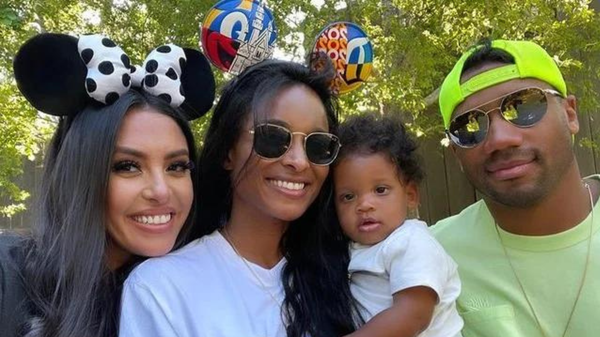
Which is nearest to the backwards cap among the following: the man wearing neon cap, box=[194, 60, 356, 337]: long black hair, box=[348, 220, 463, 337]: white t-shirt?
the man wearing neon cap

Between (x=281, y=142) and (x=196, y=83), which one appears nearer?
(x=281, y=142)

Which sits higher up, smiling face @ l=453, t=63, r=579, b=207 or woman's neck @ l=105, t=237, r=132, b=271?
smiling face @ l=453, t=63, r=579, b=207

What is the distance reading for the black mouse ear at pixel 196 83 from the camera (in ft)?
9.59

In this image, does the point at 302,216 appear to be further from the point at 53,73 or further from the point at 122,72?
the point at 53,73

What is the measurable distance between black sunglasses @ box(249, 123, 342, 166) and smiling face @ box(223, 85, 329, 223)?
0.02m

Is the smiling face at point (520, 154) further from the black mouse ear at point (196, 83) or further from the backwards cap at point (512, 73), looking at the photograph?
the black mouse ear at point (196, 83)

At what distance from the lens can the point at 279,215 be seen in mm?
2504

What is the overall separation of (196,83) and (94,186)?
0.79 meters

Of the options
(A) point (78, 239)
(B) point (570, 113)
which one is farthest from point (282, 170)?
(B) point (570, 113)

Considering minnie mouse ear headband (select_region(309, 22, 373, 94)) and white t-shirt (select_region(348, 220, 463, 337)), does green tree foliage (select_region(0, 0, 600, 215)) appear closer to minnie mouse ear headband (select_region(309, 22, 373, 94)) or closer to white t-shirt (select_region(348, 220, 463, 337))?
minnie mouse ear headband (select_region(309, 22, 373, 94))

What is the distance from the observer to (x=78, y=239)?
7.82 ft

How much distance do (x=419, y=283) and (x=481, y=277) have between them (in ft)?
1.94

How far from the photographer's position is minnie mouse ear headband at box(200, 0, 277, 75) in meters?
3.88

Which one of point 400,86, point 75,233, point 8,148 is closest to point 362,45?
point 75,233
